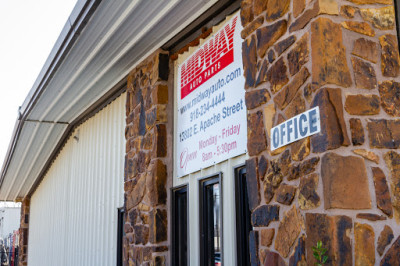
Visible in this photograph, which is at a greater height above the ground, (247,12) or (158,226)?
(247,12)

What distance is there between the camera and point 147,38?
7.03m

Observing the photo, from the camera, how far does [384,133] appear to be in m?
3.62

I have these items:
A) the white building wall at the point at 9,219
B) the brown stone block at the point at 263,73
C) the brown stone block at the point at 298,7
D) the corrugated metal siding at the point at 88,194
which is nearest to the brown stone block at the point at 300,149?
the brown stone block at the point at 263,73

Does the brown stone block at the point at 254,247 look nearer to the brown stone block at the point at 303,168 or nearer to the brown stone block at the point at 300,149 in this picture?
the brown stone block at the point at 303,168

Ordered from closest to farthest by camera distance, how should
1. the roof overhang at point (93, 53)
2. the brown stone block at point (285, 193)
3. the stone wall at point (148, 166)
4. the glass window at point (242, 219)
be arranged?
the brown stone block at point (285, 193) → the glass window at point (242, 219) → the roof overhang at point (93, 53) → the stone wall at point (148, 166)

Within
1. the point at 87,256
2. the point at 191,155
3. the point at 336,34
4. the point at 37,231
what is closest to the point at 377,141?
the point at 336,34

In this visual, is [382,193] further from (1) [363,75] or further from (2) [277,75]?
(2) [277,75]

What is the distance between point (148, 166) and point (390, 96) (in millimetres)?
4026

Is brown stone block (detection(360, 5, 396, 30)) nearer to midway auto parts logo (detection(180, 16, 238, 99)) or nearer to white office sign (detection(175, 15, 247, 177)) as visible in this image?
white office sign (detection(175, 15, 247, 177))

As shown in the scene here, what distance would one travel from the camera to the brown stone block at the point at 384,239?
3352mm

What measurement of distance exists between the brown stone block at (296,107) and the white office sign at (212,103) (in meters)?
1.38

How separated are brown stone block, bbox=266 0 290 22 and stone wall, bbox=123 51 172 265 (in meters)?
2.98

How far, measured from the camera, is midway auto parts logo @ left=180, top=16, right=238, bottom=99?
5.88 metres

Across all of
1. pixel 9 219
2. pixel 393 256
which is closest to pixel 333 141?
pixel 393 256
